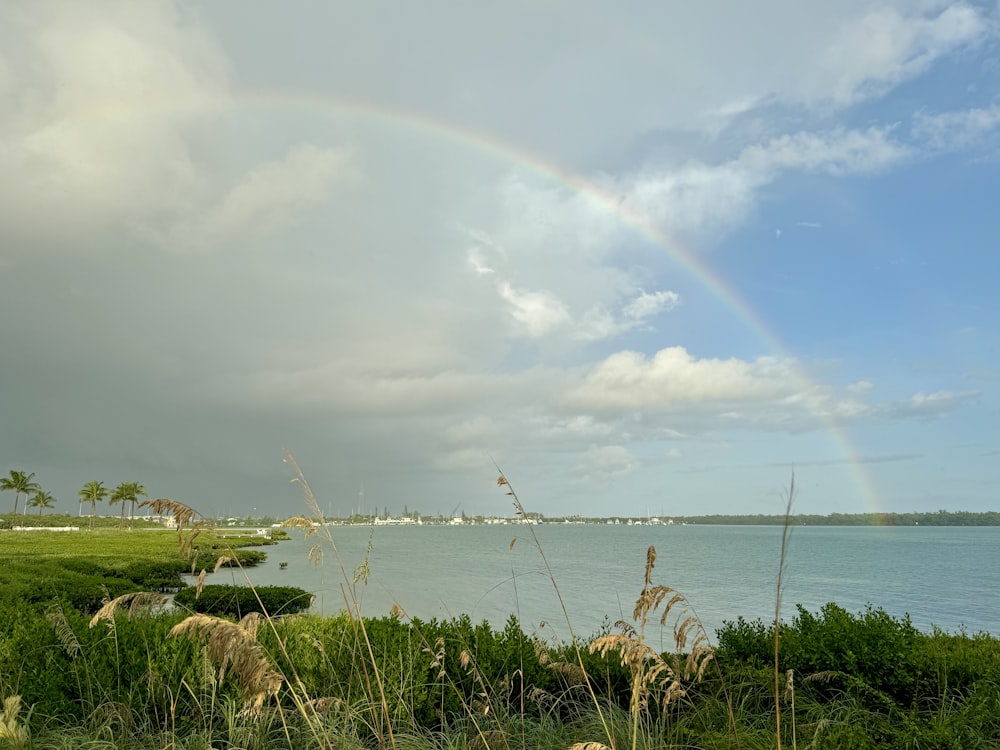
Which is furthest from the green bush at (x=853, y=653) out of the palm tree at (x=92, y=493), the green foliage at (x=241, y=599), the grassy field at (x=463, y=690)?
the palm tree at (x=92, y=493)

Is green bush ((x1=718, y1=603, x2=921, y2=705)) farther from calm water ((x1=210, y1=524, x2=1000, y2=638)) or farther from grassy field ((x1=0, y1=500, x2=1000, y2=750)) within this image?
calm water ((x1=210, y1=524, x2=1000, y2=638))

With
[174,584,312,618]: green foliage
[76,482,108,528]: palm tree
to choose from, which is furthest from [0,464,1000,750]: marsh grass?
[76,482,108,528]: palm tree

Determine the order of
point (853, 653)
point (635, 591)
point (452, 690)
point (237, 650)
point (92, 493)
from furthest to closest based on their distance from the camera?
point (92, 493), point (635, 591), point (853, 653), point (452, 690), point (237, 650)

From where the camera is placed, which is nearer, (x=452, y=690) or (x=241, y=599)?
(x=452, y=690)

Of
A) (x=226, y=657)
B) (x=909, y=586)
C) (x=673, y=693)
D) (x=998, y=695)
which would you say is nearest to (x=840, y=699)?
(x=998, y=695)

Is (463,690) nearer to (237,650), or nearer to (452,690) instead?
(452,690)

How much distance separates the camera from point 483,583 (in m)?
40.9

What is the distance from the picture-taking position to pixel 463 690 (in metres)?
7.11

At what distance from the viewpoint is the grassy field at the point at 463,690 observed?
496 centimetres

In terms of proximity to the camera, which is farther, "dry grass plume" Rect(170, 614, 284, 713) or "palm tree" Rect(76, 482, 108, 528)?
"palm tree" Rect(76, 482, 108, 528)

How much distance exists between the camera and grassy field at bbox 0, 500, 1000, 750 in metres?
4.96

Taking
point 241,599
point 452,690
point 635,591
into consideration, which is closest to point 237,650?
point 452,690

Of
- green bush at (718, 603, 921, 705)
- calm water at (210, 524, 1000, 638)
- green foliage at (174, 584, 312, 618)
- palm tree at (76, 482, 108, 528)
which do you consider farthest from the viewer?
palm tree at (76, 482, 108, 528)

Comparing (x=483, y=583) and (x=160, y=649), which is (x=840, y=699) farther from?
(x=483, y=583)
